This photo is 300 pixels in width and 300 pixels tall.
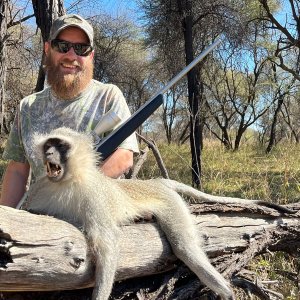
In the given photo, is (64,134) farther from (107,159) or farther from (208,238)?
(208,238)

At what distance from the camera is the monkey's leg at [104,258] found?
2447 millimetres

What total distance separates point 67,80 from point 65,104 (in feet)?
0.64

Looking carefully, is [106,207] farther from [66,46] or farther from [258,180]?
[258,180]

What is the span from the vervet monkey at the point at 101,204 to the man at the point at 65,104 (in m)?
0.41

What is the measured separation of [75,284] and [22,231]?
1.40 feet

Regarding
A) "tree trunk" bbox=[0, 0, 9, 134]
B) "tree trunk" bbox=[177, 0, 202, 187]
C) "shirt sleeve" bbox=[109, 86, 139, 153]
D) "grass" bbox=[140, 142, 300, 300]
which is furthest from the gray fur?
"tree trunk" bbox=[0, 0, 9, 134]

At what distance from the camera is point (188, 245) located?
116 inches

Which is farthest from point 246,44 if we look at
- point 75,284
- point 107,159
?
point 75,284

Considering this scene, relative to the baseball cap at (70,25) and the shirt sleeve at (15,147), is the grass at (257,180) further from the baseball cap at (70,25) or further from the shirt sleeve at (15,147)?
the baseball cap at (70,25)

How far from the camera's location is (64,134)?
113 inches

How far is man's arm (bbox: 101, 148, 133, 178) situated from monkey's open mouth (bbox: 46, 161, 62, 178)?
2.06ft

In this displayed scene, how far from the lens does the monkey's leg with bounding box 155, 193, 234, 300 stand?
9.62 feet

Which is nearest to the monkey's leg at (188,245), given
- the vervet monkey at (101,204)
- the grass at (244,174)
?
the vervet monkey at (101,204)

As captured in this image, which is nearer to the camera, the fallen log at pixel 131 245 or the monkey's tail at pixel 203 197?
the fallen log at pixel 131 245
